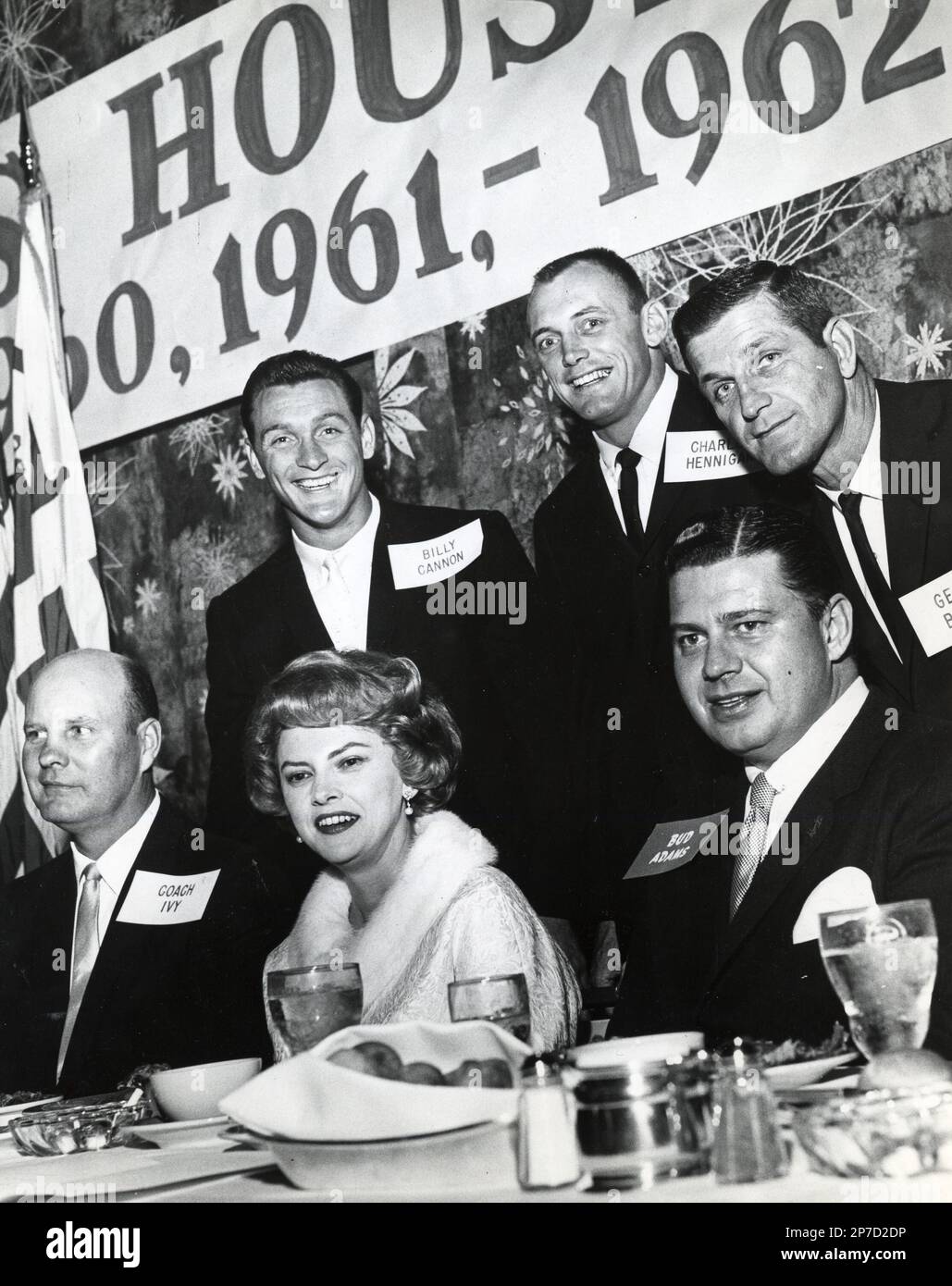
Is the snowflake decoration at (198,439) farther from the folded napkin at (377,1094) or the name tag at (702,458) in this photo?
the folded napkin at (377,1094)

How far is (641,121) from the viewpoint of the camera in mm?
2795

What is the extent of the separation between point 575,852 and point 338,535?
0.83 m

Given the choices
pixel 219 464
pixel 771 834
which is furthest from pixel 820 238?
pixel 219 464

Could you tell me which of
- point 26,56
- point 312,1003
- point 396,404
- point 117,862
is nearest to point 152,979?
point 117,862

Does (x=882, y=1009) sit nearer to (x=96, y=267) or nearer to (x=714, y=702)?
(x=714, y=702)

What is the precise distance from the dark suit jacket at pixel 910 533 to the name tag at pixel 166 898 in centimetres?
140

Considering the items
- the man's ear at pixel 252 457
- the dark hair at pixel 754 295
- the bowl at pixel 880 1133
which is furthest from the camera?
Result: the man's ear at pixel 252 457

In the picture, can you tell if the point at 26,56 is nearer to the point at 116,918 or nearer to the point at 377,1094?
the point at 116,918

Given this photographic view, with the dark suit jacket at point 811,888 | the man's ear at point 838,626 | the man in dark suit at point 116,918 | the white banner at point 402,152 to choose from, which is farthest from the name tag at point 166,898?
the man's ear at point 838,626

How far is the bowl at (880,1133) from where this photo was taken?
1.53 meters

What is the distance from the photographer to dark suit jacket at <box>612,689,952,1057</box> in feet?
7.54

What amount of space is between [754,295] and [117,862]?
1746 mm

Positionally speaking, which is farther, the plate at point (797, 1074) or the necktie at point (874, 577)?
the necktie at point (874, 577)

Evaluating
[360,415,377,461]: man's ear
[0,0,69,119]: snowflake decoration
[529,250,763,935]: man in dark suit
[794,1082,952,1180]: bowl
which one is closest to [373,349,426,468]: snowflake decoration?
[360,415,377,461]: man's ear
